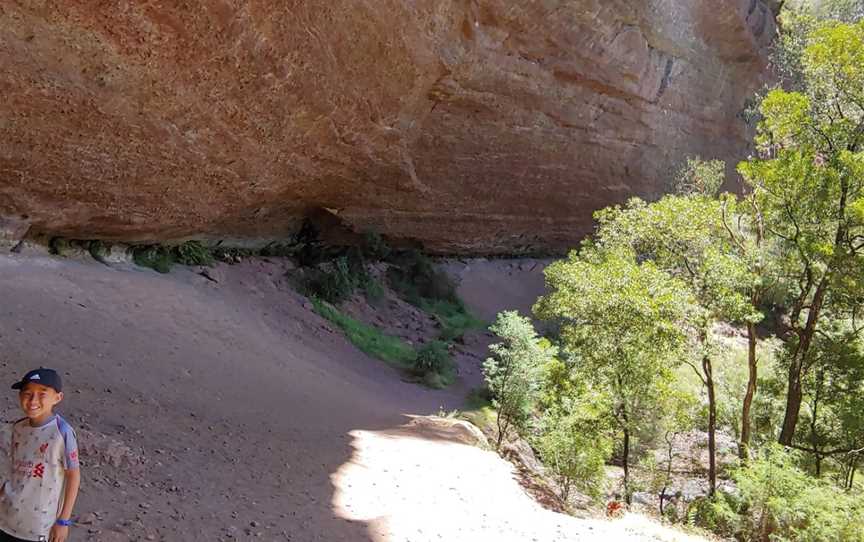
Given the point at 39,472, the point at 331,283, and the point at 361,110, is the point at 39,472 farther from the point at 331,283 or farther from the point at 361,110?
the point at 331,283

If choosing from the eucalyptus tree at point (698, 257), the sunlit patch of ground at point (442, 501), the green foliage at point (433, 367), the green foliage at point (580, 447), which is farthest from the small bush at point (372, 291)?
the green foliage at point (580, 447)

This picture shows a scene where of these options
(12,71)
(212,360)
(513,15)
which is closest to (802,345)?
(513,15)

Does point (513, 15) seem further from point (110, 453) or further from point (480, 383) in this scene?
point (110, 453)

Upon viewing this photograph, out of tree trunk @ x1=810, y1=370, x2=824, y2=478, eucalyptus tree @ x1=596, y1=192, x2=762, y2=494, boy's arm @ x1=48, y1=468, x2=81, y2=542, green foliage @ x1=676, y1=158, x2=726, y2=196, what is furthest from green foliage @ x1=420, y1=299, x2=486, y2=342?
boy's arm @ x1=48, y1=468, x2=81, y2=542

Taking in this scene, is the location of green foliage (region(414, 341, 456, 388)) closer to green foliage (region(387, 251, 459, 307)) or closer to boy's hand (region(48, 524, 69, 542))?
green foliage (region(387, 251, 459, 307))

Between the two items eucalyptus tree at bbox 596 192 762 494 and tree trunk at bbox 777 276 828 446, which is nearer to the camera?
eucalyptus tree at bbox 596 192 762 494

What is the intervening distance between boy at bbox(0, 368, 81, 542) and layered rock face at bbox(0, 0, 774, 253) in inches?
273

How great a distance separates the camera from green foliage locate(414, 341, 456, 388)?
15.4 m

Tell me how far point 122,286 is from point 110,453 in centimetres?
640

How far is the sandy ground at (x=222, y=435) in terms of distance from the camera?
5.04m

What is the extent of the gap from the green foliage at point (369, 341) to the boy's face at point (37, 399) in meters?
13.1

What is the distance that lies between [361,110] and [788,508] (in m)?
11.2

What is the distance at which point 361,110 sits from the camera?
1362cm

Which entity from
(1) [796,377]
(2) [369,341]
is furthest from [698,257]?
(2) [369,341]
